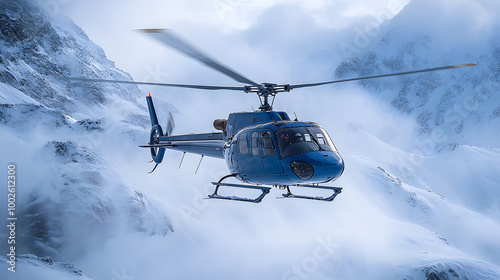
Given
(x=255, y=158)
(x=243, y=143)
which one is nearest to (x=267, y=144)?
(x=255, y=158)

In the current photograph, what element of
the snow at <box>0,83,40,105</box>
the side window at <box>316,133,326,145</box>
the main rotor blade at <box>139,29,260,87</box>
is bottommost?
the side window at <box>316,133,326,145</box>

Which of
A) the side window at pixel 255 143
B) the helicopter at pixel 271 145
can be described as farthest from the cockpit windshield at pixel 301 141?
the side window at pixel 255 143

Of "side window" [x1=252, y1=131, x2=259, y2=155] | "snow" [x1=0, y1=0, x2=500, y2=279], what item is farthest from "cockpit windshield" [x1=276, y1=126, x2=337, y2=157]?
"snow" [x1=0, y1=0, x2=500, y2=279]

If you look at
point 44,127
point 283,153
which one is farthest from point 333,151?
point 44,127

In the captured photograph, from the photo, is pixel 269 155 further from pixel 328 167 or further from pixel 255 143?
pixel 328 167

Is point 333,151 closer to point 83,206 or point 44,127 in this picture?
point 83,206

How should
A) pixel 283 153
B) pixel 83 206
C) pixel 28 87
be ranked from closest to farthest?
1. pixel 283 153
2. pixel 83 206
3. pixel 28 87

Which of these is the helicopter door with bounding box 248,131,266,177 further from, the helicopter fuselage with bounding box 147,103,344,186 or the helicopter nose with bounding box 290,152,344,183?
the helicopter nose with bounding box 290,152,344,183
